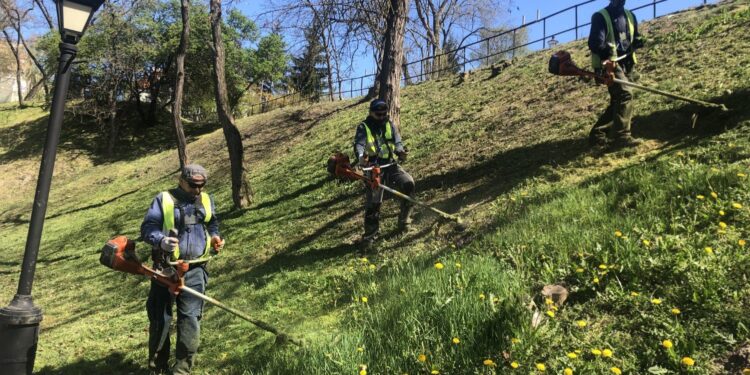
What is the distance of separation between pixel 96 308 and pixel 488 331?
6427 mm

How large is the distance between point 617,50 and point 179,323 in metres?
5.72

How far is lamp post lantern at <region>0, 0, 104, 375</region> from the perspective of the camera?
3.92 meters

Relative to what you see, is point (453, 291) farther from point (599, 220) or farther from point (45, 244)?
point (45, 244)

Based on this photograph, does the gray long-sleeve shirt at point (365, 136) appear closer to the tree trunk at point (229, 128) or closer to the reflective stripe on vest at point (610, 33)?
the reflective stripe on vest at point (610, 33)

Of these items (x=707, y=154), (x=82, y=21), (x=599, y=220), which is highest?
(x=82, y=21)

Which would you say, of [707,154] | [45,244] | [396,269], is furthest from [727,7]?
[45,244]

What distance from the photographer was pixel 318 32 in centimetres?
991

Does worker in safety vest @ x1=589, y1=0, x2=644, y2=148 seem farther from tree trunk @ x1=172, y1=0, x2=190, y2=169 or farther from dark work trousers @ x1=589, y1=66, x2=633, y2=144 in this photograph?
tree trunk @ x1=172, y1=0, x2=190, y2=169

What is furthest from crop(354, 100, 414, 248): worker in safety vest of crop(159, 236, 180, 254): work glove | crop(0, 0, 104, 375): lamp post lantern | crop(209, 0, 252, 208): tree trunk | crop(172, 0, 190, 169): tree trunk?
crop(172, 0, 190, 169): tree trunk

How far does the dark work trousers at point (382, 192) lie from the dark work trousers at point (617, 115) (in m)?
2.47

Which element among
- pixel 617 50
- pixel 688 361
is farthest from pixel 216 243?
pixel 617 50

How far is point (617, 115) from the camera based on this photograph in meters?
6.35

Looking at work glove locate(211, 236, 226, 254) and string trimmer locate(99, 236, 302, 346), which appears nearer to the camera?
string trimmer locate(99, 236, 302, 346)

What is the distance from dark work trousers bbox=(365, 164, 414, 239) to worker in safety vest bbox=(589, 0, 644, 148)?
8.31 ft
